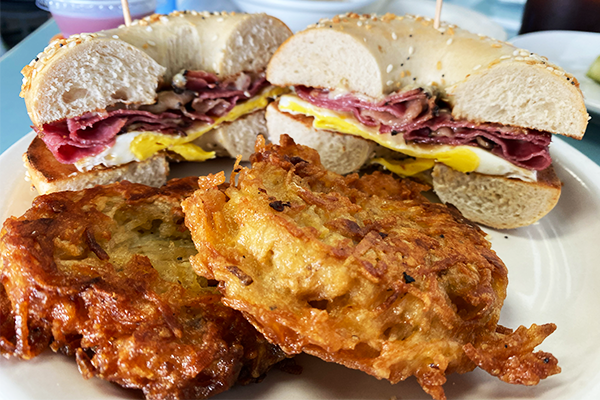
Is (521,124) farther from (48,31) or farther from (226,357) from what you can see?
(48,31)

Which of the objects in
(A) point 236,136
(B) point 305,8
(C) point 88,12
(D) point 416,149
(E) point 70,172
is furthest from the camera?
(B) point 305,8

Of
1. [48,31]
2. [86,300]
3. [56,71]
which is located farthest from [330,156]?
[48,31]

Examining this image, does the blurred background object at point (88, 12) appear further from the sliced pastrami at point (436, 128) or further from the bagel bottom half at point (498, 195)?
the bagel bottom half at point (498, 195)

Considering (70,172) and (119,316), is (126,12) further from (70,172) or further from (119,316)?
(119,316)

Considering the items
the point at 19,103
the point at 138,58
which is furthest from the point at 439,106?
the point at 19,103

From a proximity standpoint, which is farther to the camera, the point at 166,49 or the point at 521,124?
the point at 166,49

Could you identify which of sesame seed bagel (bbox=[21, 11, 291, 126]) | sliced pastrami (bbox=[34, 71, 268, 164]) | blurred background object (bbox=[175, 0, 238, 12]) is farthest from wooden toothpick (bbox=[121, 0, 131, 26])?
blurred background object (bbox=[175, 0, 238, 12])

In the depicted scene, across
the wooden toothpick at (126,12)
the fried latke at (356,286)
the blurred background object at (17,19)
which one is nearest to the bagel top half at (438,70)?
the wooden toothpick at (126,12)
